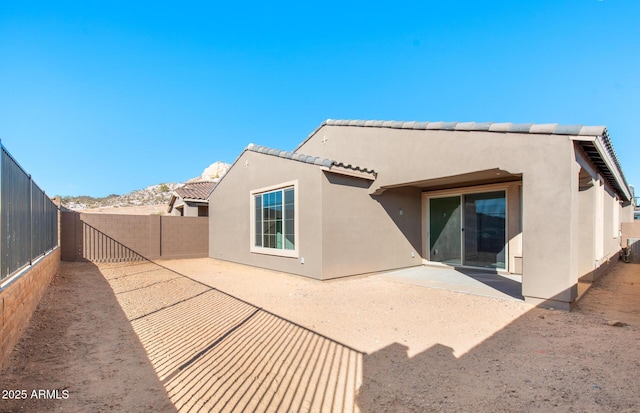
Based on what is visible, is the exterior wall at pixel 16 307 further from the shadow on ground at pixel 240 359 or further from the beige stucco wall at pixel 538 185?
the beige stucco wall at pixel 538 185

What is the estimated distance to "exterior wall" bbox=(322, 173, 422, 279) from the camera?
748 cm

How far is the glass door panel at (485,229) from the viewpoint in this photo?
823cm

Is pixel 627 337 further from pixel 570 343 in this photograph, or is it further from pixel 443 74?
pixel 443 74

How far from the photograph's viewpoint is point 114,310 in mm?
5133

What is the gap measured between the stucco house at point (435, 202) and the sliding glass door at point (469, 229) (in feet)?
0.10

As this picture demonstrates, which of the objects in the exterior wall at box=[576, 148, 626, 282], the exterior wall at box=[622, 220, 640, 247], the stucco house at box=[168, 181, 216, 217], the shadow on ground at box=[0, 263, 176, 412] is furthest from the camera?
the stucco house at box=[168, 181, 216, 217]

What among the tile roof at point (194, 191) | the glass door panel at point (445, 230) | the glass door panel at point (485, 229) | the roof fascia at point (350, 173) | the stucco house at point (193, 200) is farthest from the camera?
the tile roof at point (194, 191)

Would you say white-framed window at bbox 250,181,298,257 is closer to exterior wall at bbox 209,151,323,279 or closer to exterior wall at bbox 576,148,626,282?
exterior wall at bbox 209,151,323,279

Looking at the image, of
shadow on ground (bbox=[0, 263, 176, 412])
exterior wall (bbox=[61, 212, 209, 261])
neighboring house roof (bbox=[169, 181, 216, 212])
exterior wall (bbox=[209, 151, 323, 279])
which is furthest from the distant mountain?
shadow on ground (bbox=[0, 263, 176, 412])

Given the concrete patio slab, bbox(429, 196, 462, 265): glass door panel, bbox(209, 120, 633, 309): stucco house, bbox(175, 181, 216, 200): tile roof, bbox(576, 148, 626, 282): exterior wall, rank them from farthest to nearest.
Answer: bbox(175, 181, 216, 200): tile roof → bbox(429, 196, 462, 265): glass door panel → bbox(576, 148, 626, 282): exterior wall → the concrete patio slab → bbox(209, 120, 633, 309): stucco house

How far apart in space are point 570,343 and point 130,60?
13.5 m

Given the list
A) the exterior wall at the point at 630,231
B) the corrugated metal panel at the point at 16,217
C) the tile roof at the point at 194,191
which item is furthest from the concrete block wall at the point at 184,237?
the exterior wall at the point at 630,231

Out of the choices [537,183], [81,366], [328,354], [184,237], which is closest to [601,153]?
[537,183]

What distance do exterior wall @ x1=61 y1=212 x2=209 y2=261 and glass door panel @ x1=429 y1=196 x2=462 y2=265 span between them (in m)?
9.67
